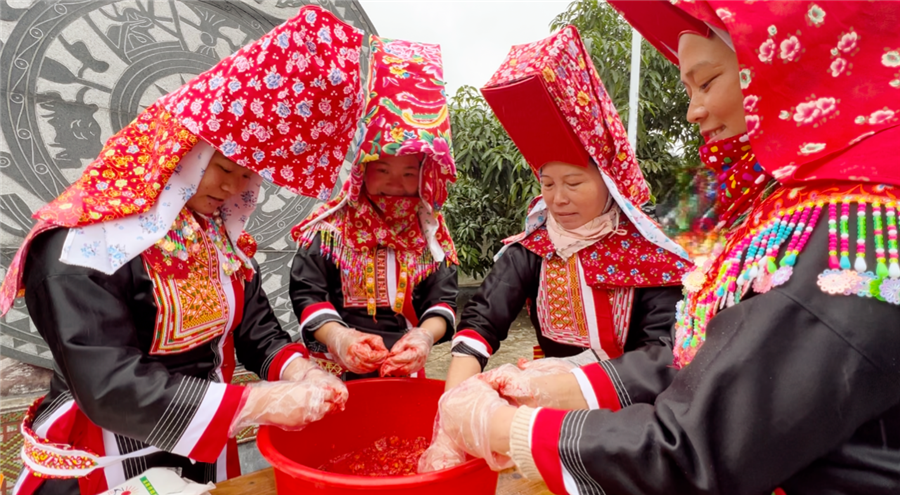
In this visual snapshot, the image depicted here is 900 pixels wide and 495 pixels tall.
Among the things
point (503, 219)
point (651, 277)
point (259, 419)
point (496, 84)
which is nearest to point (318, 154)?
point (496, 84)

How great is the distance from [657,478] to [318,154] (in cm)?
122

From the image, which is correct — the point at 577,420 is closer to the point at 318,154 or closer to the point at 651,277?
the point at 651,277

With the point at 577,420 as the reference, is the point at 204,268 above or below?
above

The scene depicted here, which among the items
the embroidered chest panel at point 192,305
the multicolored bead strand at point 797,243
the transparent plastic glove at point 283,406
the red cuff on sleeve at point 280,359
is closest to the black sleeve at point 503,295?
the red cuff on sleeve at point 280,359

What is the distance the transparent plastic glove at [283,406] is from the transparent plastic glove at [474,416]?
33 centimetres

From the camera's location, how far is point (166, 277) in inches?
50.4

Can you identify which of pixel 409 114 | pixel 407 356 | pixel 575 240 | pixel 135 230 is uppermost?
pixel 409 114

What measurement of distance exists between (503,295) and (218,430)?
1.06m

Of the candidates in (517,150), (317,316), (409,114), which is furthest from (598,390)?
(517,150)

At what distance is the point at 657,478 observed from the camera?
73 cm

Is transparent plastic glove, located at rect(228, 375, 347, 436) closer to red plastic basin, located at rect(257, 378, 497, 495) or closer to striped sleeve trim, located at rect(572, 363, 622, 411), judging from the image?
red plastic basin, located at rect(257, 378, 497, 495)

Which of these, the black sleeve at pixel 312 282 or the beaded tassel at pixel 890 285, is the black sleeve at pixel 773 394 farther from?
the black sleeve at pixel 312 282

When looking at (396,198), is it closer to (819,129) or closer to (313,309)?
(313,309)

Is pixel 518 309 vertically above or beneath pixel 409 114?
beneath
